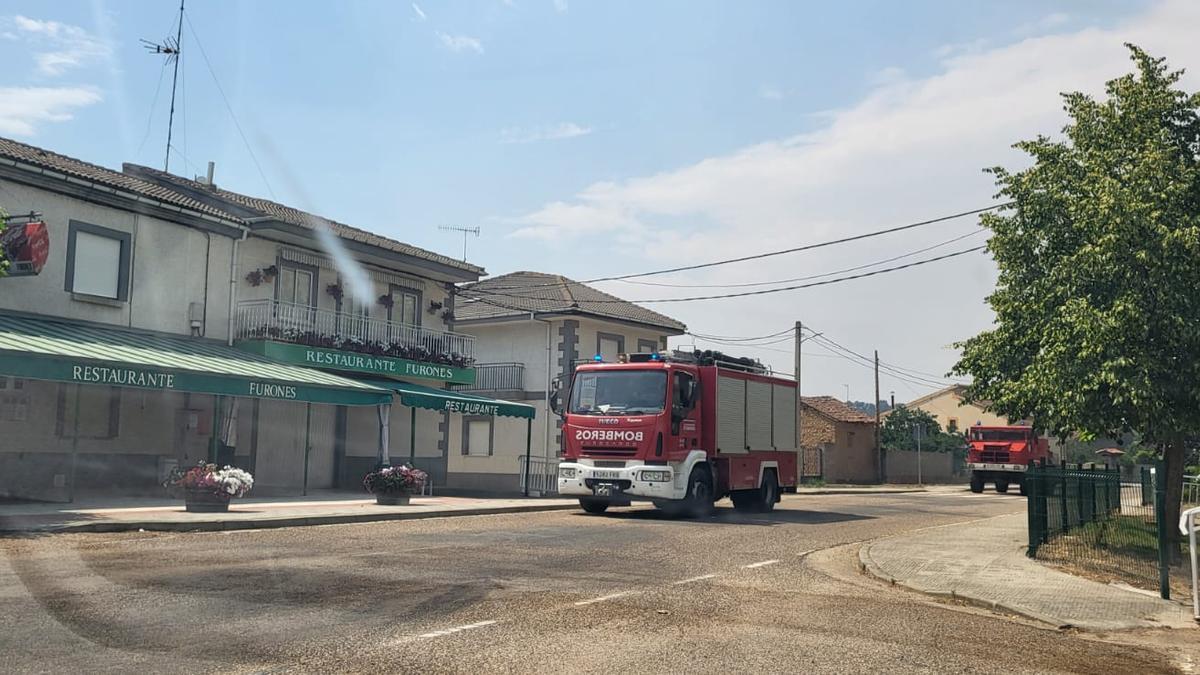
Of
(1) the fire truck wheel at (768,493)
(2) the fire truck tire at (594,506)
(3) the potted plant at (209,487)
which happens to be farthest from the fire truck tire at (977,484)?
(3) the potted plant at (209,487)

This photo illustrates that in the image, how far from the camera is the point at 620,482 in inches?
754

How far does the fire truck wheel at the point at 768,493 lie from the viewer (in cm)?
2241

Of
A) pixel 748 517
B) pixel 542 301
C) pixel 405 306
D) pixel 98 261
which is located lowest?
pixel 748 517

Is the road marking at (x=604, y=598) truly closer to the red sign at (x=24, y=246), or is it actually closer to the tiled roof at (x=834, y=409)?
the red sign at (x=24, y=246)

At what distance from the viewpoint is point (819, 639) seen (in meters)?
7.55

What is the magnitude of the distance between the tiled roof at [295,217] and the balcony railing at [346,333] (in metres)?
2.04

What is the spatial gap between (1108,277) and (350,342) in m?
18.6

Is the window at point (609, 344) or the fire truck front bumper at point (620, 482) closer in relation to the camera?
the fire truck front bumper at point (620, 482)

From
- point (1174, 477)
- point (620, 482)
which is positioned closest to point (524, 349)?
point (620, 482)

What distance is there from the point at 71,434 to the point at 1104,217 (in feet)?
61.3

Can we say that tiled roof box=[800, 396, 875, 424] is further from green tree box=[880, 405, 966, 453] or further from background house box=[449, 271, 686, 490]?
background house box=[449, 271, 686, 490]

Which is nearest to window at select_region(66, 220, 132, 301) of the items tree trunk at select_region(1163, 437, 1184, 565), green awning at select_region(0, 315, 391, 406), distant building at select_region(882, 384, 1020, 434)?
green awning at select_region(0, 315, 391, 406)

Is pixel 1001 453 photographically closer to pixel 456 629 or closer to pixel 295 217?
pixel 295 217

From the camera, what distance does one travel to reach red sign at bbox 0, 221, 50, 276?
768 inches
